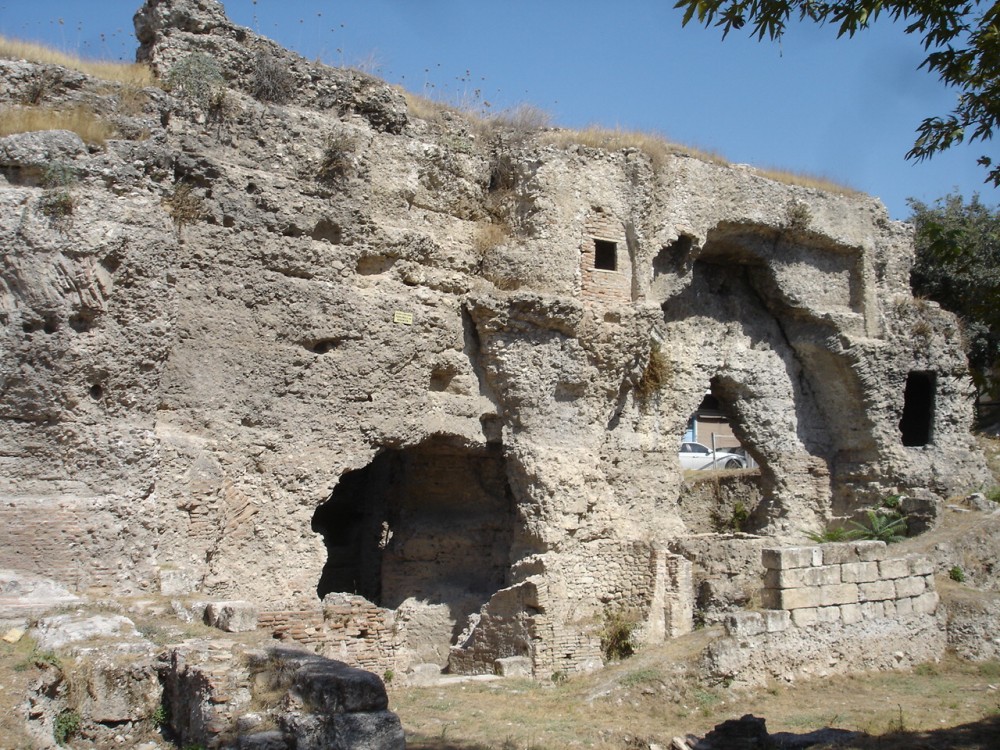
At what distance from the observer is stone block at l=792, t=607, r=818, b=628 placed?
11295 millimetres

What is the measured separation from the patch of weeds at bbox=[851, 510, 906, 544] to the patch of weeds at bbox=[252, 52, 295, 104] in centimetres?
974

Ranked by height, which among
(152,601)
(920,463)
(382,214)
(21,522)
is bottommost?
(152,601)

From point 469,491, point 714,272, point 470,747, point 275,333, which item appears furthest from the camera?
point 714,272

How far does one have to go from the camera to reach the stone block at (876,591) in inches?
465

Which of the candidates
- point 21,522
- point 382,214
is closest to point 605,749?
point 21,522

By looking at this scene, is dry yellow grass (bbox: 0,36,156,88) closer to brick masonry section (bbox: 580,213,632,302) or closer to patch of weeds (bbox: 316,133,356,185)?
patch of weeds (bbox: 316,133,356,185)

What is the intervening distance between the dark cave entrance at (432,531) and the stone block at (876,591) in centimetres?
417

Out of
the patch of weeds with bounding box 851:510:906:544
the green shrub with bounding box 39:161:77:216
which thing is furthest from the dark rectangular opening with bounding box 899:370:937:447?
the green shrub with bounding box 39:161:77:216

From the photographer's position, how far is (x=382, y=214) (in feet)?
38.1

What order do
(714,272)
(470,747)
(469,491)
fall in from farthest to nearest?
(714,272) → (469,491) → (470,747)

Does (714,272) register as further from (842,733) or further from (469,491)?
(842,733)

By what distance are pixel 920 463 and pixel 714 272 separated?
4274 mm

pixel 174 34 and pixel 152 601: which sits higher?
pixel 174 34

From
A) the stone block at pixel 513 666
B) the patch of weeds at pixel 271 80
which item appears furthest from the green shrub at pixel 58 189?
the stone block at pixel 513 666
